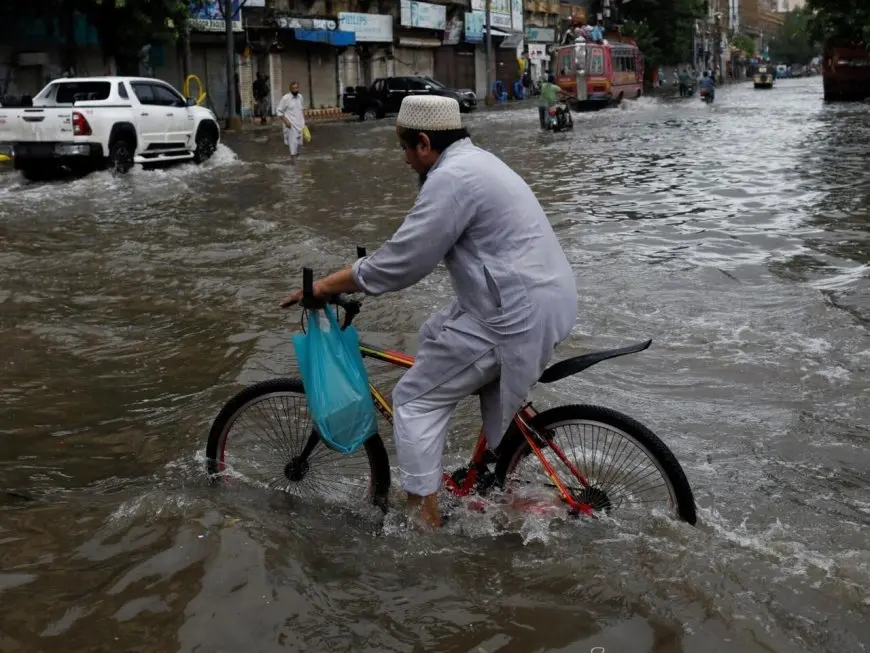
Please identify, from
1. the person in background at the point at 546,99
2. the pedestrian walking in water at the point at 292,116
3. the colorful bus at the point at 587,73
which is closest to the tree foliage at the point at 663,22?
the colorful bus at the point at 587,73

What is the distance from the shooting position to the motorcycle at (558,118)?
26.6 meters

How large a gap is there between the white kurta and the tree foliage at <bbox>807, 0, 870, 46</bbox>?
95.7ft

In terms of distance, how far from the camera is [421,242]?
3213 mm

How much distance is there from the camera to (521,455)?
12.1 ft

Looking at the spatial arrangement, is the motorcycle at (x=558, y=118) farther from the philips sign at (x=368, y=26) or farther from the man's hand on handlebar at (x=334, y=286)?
the man's hand on handlebar at (x=334, y=286)

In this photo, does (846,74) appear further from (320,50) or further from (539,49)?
(539,49)

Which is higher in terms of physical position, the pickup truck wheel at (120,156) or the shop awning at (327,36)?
the shop awning at (327,36)

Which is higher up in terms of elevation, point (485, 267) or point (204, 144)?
point (204, 144)

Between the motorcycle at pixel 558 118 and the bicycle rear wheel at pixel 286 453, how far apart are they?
2352 centimetres

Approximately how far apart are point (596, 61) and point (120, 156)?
25.9 meters

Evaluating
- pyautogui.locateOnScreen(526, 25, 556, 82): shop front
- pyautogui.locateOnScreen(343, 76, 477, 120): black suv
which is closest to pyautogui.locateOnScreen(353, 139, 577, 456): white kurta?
pyautogui.locateOnScreen(343, 76, 477, 120): black suv

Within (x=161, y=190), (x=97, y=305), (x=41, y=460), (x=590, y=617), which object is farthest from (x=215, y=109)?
(x=590, y=617)

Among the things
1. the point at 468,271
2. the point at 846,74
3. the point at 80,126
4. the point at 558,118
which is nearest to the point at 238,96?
the point at 558,118

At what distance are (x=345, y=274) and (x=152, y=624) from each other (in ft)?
4.31
